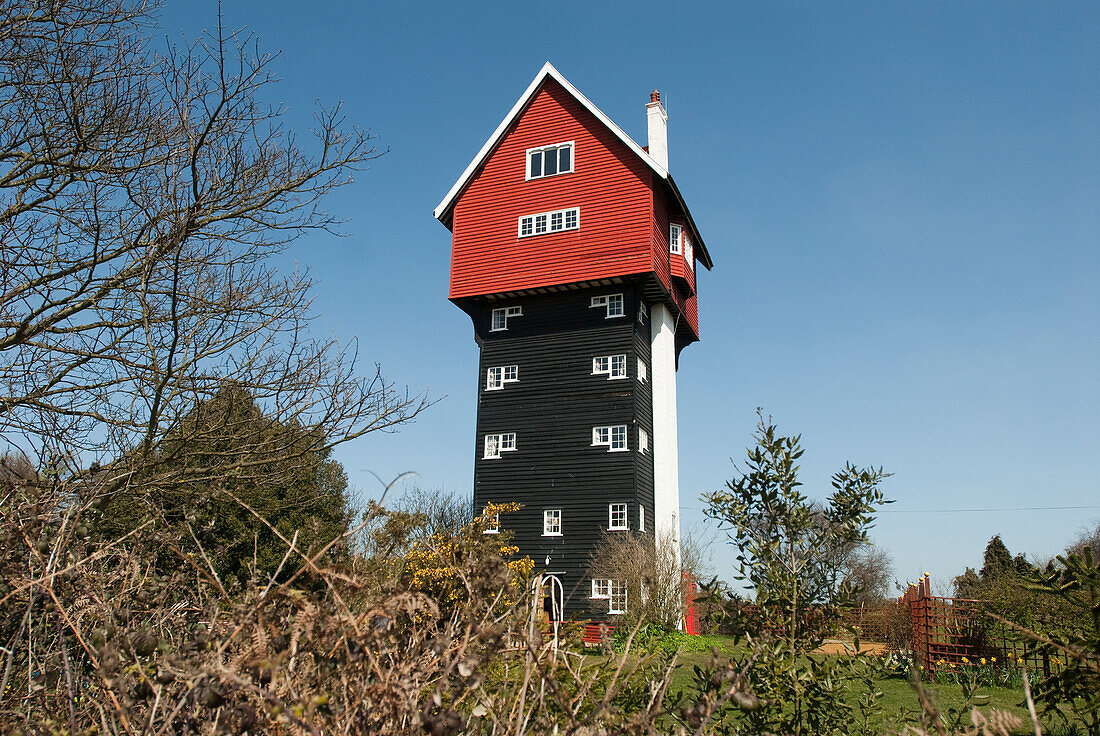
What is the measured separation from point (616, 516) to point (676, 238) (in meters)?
11.4

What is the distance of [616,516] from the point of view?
27.4 m

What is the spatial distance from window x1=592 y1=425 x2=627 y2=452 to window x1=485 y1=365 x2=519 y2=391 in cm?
400

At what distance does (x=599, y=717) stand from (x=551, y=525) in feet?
88.5

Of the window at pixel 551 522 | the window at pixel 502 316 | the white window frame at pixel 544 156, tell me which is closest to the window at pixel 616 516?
the window at pixel 551 522

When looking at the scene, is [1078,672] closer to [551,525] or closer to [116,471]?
[116,471]

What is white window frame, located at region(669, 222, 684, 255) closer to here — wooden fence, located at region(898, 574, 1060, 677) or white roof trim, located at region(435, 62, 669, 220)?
white roof trim, located at region(435, 62, 669, 220)

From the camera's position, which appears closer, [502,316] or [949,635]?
[949,635]

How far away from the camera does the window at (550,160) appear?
97.1 feet

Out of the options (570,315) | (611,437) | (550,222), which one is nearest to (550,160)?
(550,222)

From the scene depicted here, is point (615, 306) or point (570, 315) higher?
point (615, 306)

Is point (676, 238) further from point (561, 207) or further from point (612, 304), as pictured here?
point (561, 207)

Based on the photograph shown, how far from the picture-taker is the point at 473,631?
1925 millimetres

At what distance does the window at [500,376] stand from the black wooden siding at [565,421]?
179mm

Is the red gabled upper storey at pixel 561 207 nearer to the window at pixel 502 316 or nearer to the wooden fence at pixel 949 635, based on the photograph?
the window at pixel 502 316
